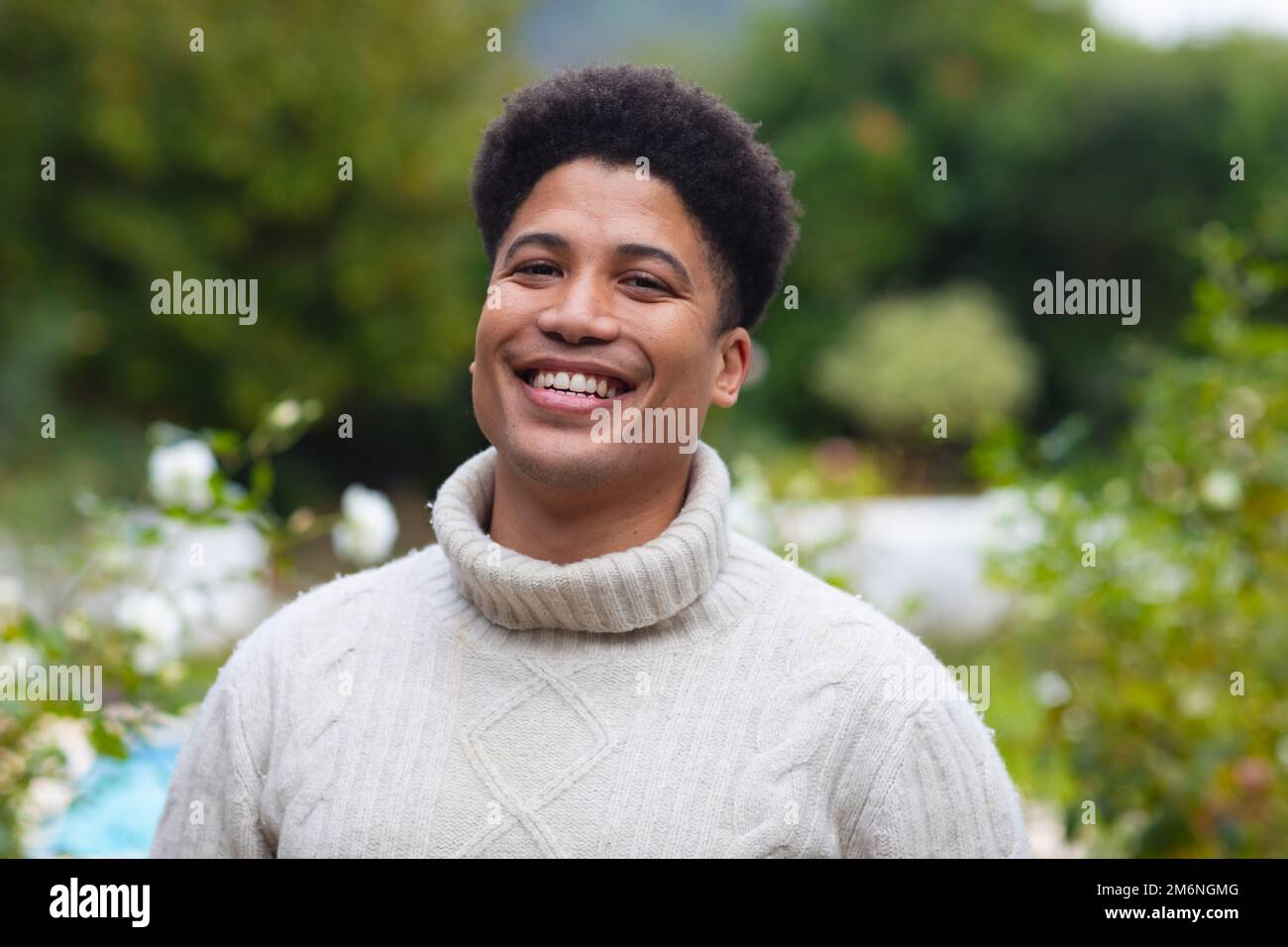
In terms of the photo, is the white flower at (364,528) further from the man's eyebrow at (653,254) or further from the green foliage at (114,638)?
the man's eyebrow at (653,254)

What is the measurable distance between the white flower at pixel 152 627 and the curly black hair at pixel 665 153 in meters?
1.14

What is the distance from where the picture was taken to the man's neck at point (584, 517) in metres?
1.77

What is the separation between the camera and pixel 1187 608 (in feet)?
11.3

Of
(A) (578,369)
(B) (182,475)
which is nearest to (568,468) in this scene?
(A) (578,369)

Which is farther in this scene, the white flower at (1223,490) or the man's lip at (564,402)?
the white flower at (1223,490)

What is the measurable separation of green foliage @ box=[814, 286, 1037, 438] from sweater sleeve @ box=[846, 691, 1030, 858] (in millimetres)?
11157

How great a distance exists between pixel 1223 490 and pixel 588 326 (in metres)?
2.32

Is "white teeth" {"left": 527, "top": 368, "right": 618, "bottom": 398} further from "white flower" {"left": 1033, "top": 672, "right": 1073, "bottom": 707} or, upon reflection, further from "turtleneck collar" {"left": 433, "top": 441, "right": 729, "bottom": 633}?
"white flower" {"left": 1033, "top": 672, "right": 1073, "bottom": 707}

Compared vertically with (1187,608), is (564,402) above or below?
above

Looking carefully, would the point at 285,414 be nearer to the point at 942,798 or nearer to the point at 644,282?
the point at 644,282

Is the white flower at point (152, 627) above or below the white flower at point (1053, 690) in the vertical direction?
above

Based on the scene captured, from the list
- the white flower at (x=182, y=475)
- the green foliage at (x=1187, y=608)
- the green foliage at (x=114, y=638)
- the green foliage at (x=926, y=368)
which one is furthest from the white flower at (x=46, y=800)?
the green foliage at (x=926, y=368)

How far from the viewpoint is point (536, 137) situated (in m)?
1.79
